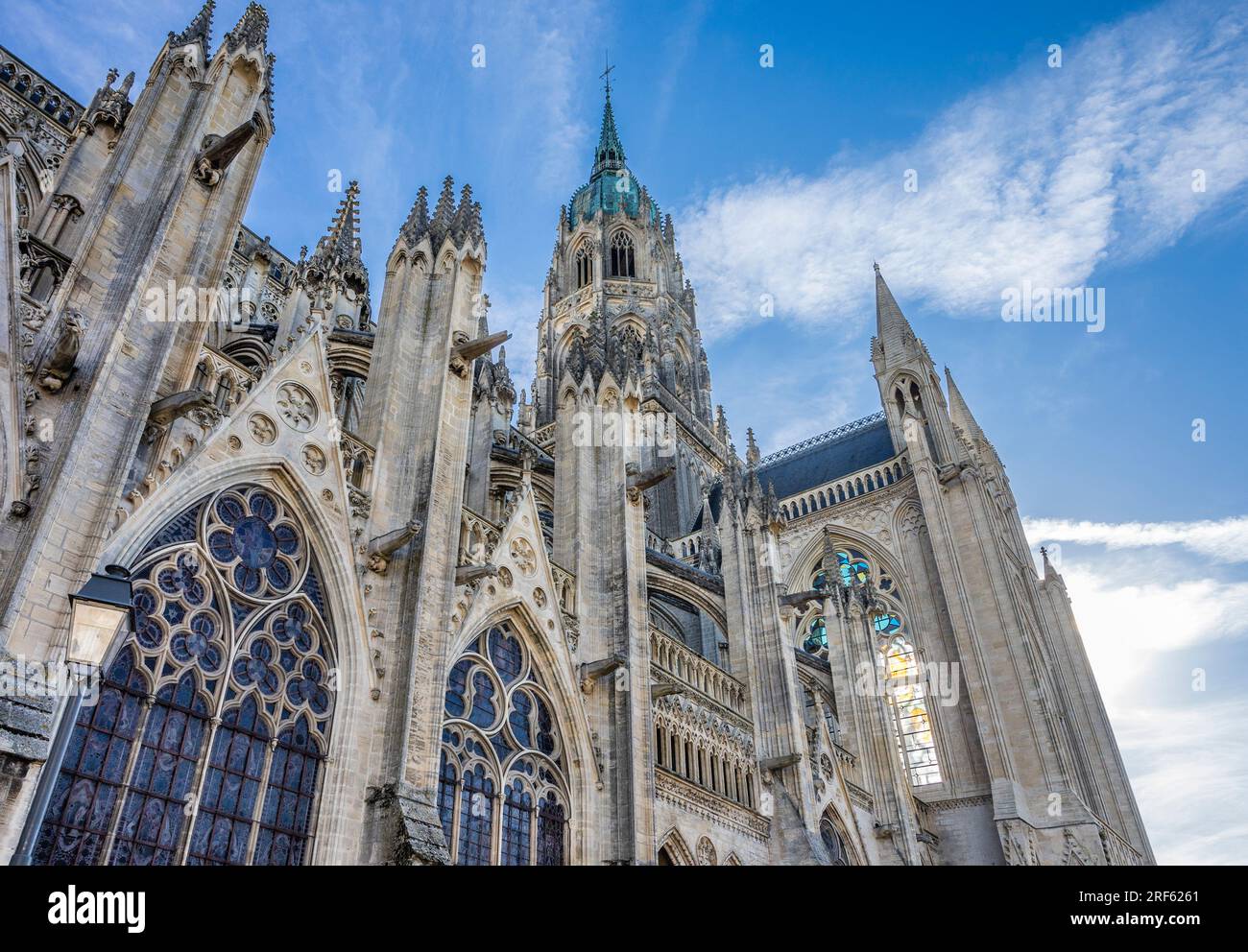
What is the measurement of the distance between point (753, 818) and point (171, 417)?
1433cm

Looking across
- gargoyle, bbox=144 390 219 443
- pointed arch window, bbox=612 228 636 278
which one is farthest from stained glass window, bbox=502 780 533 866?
pointed arch window, bbox=612 228 636 278

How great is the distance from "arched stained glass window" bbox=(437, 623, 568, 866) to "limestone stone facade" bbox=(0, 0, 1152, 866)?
2.1 inches

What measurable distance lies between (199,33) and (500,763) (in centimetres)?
1153

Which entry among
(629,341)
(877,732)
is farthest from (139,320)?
(877,732)

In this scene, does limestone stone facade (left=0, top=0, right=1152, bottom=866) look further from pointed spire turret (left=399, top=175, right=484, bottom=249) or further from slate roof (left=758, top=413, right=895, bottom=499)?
slate roof (left=758, top=413, right=895, bottom=499)

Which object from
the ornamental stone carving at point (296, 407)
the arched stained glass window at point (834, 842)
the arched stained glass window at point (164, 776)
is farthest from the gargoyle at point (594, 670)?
the arched stained glass window at point (834, 842)

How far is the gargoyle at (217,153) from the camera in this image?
1166 centimetres

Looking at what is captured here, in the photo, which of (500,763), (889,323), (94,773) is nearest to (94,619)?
(94,773)

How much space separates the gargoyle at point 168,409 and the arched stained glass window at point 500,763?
520 cm

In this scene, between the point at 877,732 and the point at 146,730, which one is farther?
the point at 877,732

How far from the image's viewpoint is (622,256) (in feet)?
182

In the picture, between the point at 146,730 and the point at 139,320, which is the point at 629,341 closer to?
the point at 139,320

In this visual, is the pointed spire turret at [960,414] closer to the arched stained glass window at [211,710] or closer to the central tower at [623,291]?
the central tower at [623,291]
